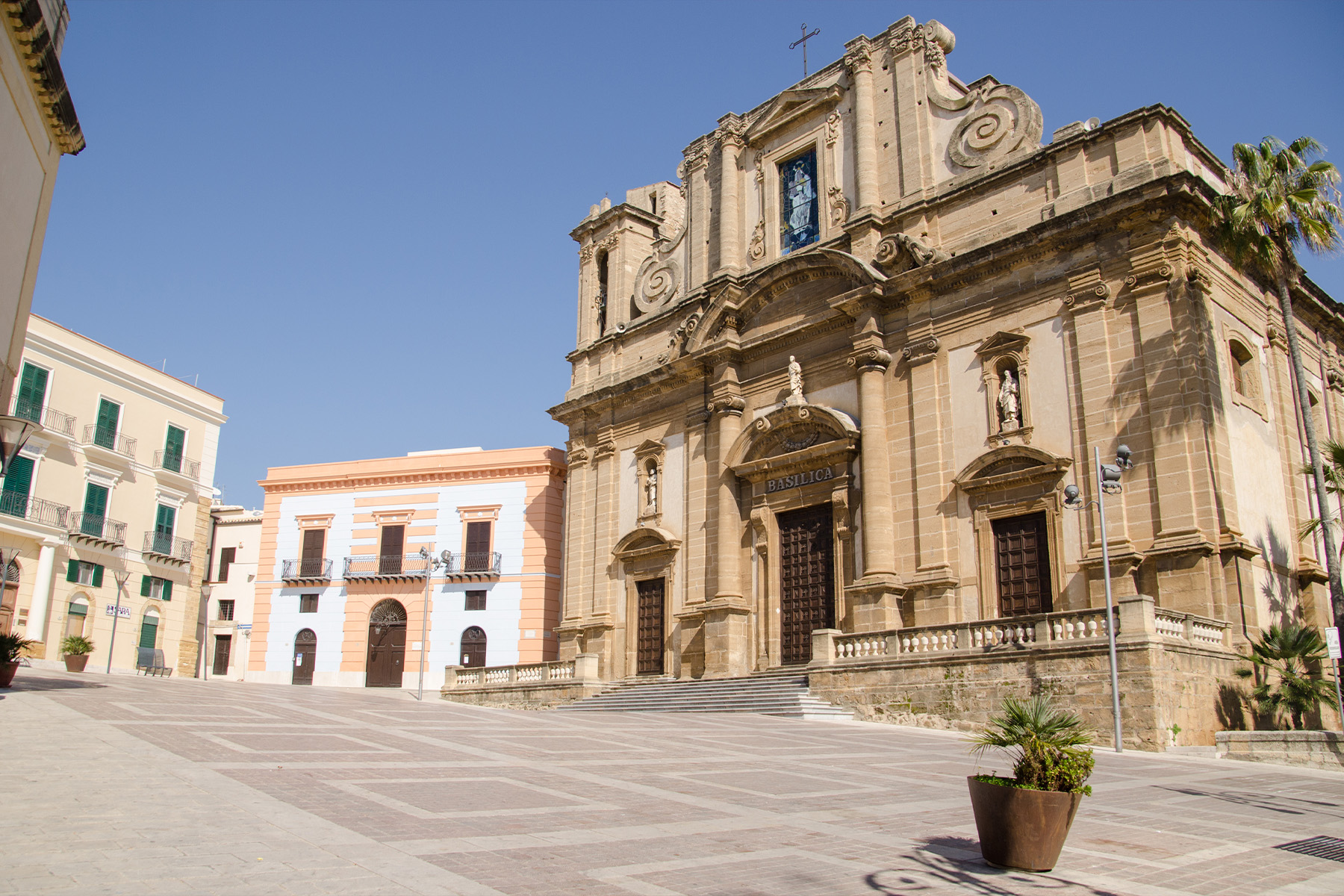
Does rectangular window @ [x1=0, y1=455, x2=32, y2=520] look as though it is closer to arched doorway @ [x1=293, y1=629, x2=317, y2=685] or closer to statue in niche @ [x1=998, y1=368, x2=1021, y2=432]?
arched doorway @ [x1=293, y1=629, x2=317, y2=685]

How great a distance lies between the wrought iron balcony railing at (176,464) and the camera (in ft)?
112

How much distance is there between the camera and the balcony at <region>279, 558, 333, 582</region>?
120ft

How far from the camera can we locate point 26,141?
11867 millimetres

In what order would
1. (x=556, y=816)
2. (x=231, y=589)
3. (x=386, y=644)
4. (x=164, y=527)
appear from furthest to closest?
(x=231, y=589) < (x=386, y=644) < (x=164, y=527) < (x=556, y=816)

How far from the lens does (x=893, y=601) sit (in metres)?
22.3

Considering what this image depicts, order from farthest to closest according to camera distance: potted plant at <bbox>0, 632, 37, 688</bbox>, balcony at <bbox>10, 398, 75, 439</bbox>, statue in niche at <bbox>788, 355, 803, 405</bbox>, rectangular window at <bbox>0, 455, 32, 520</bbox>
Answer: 1. balcony at <bbox>10, 398, 75, 439</bbox>
2. rectangular window at <bbox>0, 455, 32, 520</bbox>
3. statue in niche at <bbox>788, 355, 803, 405</bbox>
4. potted plant at <bbox>0, 632, 37, 688</bbox>

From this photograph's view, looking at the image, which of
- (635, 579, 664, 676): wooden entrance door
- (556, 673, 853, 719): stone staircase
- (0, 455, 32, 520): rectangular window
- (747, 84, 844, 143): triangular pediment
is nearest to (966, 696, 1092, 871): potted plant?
(556, 673, 853, 719): stone staircase

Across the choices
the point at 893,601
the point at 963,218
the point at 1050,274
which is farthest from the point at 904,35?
the point at 893,601

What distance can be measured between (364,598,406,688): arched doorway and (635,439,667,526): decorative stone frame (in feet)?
Answer: 36.7

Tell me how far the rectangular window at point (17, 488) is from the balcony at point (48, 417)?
1.29m

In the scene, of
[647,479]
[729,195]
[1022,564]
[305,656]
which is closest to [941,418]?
[1022,564]

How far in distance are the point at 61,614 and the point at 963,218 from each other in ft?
90.4

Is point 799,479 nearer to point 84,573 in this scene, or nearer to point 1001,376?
point 1001,376

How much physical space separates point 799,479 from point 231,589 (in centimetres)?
2651
